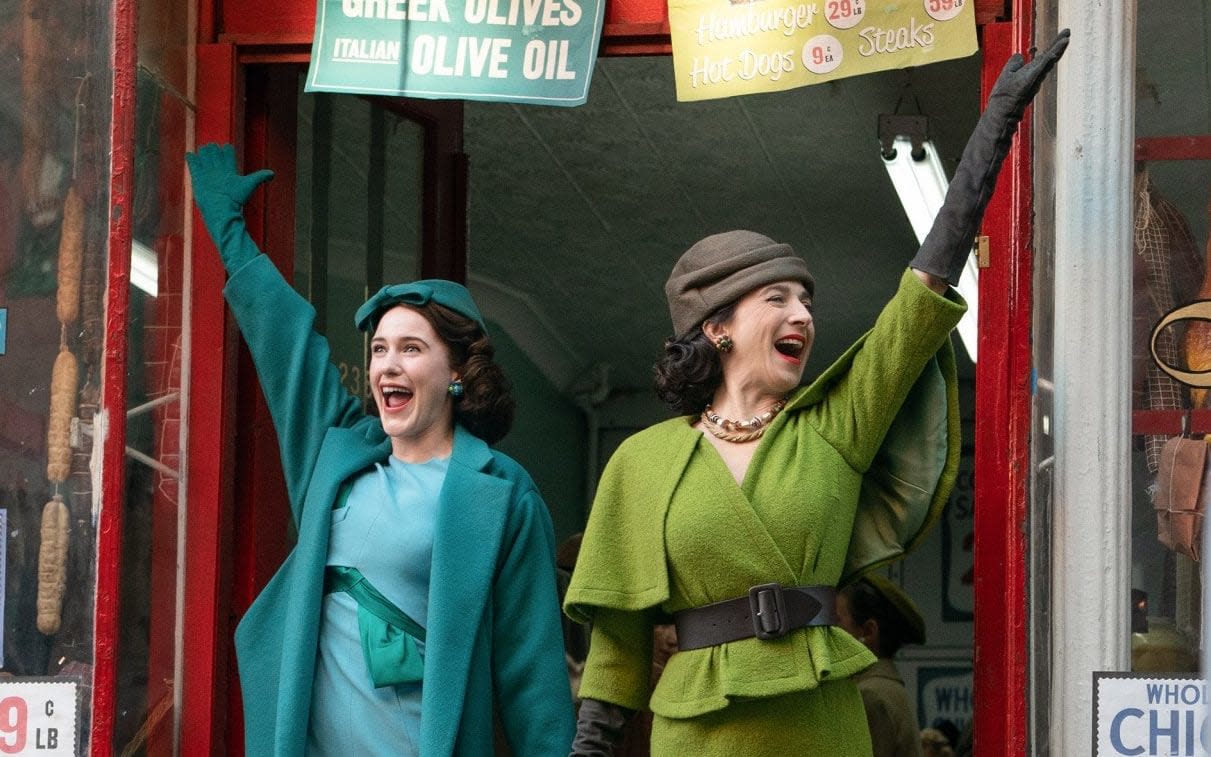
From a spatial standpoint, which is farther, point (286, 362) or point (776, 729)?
point (286, 362)

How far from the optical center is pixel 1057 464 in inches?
165

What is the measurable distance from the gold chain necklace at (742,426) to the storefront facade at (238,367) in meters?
0.51

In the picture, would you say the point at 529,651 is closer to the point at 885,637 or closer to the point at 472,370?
the point at 472,370

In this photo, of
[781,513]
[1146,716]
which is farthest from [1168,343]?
[781,513]

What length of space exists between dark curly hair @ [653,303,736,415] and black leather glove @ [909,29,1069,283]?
51 cm

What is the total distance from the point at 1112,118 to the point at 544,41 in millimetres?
1384

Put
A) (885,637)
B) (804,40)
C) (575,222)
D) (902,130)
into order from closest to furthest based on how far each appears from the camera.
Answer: (804,40) < (885,637) < (902,130) < (575,222)

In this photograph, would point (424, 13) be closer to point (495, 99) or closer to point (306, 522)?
point (495, 99)

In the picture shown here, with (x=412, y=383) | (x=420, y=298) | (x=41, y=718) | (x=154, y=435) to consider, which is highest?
(x=420, y=298)

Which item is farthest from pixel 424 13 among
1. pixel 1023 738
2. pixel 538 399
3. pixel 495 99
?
pixel 538 399

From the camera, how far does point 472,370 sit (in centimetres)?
459

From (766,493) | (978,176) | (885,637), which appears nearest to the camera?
(978,176)

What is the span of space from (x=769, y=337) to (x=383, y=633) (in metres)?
1.05

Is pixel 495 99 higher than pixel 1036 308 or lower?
higher
